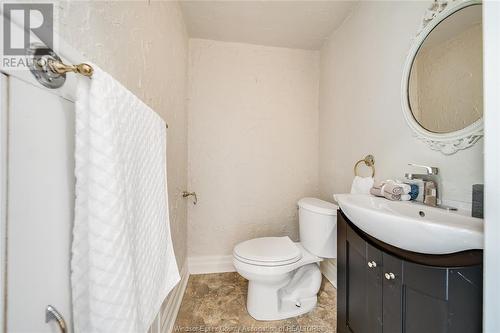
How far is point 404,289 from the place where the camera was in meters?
0.64

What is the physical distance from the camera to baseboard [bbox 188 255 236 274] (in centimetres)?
175

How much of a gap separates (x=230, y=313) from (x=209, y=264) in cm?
54

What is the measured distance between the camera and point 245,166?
1812 mm

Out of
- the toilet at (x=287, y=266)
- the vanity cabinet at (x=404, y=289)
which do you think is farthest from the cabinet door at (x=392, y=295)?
the toilet at (x=287, y=266)

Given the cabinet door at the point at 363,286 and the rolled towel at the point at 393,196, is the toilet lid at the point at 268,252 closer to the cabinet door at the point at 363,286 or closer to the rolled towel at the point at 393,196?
the cabinet door at the point at 363,286

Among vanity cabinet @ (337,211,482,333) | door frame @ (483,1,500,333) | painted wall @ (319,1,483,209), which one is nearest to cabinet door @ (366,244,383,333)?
vanity cabinet @ (337,211,482,333)

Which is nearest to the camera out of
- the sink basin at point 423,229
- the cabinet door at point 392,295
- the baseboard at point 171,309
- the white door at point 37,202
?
the white door at point 37,202

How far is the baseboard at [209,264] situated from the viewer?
1747mm

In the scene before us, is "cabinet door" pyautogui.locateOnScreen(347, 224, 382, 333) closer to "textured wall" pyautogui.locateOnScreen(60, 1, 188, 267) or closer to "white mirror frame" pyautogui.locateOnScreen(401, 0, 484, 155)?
"white mirror frame" pyautogui.locateOnScreen(401, 0, 484, 155)

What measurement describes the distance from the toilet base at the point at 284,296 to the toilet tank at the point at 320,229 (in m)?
0.20

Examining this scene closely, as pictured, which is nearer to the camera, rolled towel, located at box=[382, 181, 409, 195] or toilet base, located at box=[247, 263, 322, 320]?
rolled towel, located at box=[382, 181, 409, 195]

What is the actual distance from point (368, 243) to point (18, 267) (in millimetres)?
996

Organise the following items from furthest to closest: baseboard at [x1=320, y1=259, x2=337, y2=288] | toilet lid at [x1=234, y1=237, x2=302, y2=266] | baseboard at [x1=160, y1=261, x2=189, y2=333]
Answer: baseboard at [x1=320, y1=259, x2=337, y2=288]
toilet lid at [x1=234, y1=237, x2=302, y2=266]
baseboard at [x1=160, y1=261, x2=189, y2=333]

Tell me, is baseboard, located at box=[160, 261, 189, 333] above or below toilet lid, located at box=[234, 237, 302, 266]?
below
